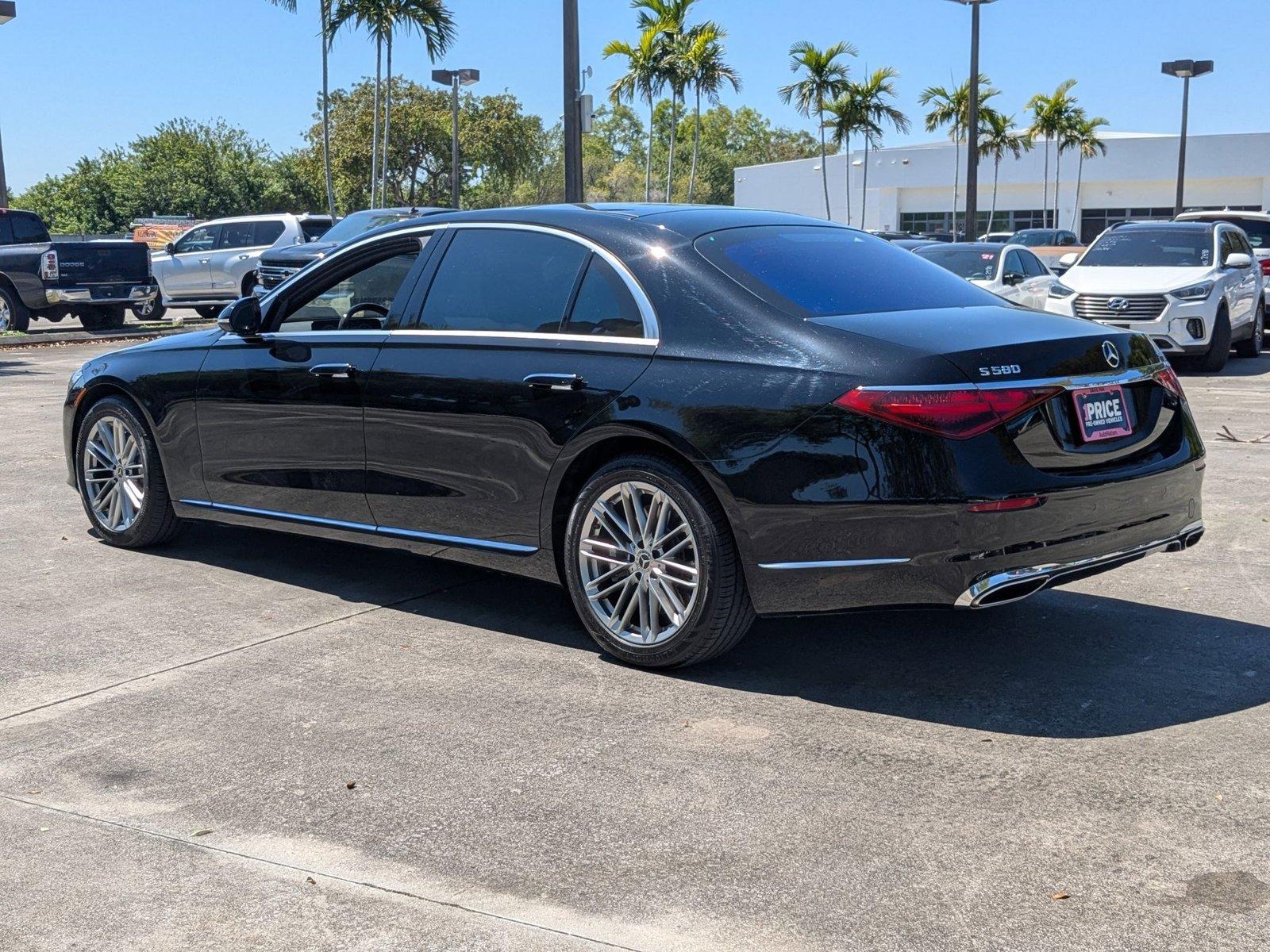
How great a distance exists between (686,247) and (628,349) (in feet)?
1.45

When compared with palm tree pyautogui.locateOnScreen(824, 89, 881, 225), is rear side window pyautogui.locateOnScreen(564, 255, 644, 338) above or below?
below

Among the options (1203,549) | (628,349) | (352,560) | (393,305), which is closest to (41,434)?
(352,560)

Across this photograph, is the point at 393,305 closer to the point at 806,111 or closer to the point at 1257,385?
the point at 1257,385

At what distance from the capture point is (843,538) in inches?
183

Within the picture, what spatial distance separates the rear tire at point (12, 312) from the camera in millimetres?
22984

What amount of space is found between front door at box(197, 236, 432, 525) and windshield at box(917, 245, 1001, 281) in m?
12.9

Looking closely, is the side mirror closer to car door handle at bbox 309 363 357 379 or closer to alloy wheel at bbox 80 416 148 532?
car door handle at bbox 309 363 357 379

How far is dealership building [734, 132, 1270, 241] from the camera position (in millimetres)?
67750

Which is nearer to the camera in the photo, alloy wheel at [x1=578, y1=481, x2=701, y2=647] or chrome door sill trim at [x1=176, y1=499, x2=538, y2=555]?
alloy wheel at [x1=578, y1=481, x2=701, y2=647]

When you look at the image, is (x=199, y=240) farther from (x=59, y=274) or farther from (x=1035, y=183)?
(x=1035, y=183)

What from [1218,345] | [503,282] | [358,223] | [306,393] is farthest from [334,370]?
[358,223]

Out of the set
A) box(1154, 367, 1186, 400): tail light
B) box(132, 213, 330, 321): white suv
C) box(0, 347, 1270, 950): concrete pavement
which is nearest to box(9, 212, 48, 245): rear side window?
box(132, 213, 330, 321): white suv

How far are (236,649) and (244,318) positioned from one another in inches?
66.2

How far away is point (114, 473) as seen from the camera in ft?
23.8
